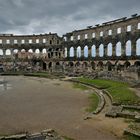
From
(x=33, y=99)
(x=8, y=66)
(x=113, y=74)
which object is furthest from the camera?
(x=8, y=66)

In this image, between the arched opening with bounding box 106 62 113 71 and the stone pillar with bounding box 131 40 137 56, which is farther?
the arched opening with bounding box 106 62 113 71

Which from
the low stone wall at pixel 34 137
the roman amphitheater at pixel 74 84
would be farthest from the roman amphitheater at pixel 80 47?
the low stone wall at pixel 34 137

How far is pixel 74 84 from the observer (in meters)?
34.9

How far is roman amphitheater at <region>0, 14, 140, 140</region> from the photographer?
13672mm

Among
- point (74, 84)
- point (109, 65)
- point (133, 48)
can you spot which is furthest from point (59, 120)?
point (109, 65)

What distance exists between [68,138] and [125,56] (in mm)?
41174

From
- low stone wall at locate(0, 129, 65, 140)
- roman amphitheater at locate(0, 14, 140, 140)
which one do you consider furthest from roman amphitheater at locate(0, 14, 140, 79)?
low stone wall at locate(0, 129, 65, 140)

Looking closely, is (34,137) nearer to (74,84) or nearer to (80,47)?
(74,84)

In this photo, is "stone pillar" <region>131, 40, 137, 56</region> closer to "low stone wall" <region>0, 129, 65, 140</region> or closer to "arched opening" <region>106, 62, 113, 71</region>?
"arched opening" <region>106, 62, 113, 71</region>

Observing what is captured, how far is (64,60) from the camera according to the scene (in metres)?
65.4

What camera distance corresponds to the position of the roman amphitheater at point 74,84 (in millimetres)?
13672

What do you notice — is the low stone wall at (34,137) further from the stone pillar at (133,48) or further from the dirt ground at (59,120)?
the stone pillar at (133,48)

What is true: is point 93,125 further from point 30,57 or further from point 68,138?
point 30,57

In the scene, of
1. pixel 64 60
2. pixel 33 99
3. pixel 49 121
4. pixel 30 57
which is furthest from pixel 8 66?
pixel 49 121
